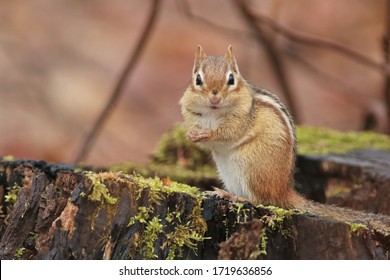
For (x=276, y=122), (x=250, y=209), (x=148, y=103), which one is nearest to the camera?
(x=250, y=209)

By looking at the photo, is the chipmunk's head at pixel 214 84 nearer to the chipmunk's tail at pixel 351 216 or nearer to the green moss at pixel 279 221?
the chipmunk's tail at pixel 351 216

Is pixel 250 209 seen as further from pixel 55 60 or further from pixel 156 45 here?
pixel 156 45

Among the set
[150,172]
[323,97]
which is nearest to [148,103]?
[323,97]

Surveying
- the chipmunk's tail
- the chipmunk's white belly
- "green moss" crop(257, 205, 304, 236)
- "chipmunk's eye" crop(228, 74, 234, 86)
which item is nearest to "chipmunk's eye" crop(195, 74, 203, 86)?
"chipmunk's eye" crop(228, 74, 234, 86)

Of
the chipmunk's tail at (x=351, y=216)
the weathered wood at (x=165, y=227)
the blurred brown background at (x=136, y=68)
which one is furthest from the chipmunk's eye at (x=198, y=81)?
the blurred brown background at (x=136, y=68)

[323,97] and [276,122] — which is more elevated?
[323,97]

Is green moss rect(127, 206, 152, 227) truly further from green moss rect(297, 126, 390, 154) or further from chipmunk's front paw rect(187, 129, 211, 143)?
green moss rect(297, 126, 390, 154)

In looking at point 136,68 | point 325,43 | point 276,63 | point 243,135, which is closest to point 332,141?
point 325,43

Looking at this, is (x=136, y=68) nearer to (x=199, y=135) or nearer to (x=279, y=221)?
(x=199, y=135)
